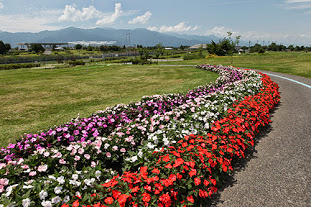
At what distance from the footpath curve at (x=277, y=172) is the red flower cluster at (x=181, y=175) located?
1.26 feet

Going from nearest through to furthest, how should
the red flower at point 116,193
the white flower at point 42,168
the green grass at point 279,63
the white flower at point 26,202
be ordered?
1. the white flower at point 26,202
2. the red flower at point 116,193
3. the white flower at point 42,168
4. the green grass at point 279,63

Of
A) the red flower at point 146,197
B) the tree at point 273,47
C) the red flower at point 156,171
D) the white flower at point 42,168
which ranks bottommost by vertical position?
the red flower at point 146,197

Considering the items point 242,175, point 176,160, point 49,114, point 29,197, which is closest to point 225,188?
point 242,175

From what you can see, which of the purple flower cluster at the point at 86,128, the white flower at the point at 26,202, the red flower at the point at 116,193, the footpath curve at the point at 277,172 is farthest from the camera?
the purple flower cluster at the point at 86,128

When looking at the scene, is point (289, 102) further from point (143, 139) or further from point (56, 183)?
point (56, 183)

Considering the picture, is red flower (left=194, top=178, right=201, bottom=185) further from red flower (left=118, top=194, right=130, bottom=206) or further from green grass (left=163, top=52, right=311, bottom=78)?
green grass (left=163, top=52, right=311, bottom=78)

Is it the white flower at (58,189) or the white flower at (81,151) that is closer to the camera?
the white flower at (58,189)

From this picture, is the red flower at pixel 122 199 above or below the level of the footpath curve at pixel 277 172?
above

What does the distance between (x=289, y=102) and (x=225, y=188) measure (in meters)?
7.02

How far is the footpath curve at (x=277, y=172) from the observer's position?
11.5ft

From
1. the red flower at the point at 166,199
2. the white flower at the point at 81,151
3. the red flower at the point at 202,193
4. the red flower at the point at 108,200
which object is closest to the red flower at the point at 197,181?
the red flower at the point at 202,193

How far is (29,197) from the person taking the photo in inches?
106

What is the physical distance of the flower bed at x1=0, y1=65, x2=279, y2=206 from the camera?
2867 mm

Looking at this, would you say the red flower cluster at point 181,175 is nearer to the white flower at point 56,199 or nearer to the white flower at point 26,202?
the white flower at point 56,199
